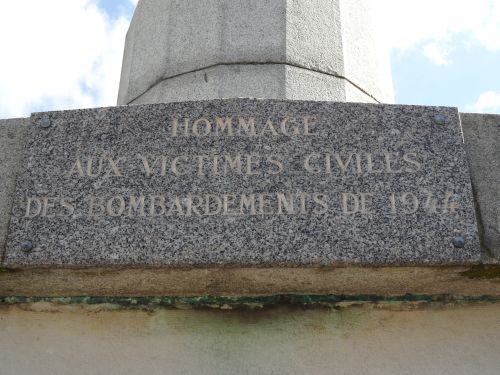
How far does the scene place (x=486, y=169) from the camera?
2.87 m

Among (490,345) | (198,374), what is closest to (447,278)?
(490,345)

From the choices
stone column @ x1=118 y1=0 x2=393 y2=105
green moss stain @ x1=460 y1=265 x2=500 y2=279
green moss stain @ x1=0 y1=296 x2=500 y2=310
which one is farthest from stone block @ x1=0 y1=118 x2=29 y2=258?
green moss stain @ x1=460 y1=265 x2=500 y2=279

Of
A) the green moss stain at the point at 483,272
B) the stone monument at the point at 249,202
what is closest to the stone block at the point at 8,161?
the stone monument at the point at 249,202

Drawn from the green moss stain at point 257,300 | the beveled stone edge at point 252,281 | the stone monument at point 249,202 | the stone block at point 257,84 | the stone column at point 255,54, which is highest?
the stone column at point 255,54

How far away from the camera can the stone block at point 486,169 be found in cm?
274

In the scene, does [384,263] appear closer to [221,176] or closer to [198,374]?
[221,176]

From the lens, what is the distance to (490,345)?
2.87m

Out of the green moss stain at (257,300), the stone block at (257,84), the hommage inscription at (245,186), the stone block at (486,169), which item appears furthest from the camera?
the stone block at (257,84)

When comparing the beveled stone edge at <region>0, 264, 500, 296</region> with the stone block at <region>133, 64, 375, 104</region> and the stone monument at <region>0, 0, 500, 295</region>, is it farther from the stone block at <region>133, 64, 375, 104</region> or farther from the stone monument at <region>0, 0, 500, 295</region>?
the stone block at <region>133, 64, 375, 104</region>

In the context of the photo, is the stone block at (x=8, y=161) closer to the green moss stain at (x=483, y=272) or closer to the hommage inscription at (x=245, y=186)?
the hommage inscription at (x=245, y=186)

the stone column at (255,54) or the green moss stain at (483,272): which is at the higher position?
the stone column at (255,54)

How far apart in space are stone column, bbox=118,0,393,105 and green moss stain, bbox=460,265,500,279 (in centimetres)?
130

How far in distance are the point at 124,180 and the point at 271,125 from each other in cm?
69

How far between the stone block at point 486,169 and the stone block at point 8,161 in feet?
6.73
